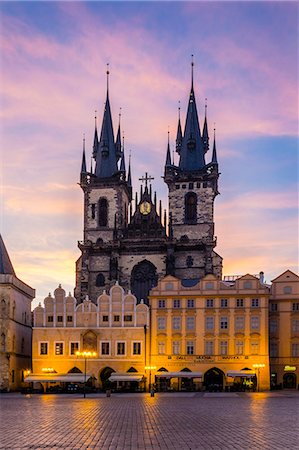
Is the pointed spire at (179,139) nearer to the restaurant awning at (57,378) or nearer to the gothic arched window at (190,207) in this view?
the gothic arched window at (190,207)

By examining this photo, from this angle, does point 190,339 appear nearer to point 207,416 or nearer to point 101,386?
point 101,386

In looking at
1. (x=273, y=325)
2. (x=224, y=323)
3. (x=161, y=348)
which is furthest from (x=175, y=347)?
(x=273, y=325)

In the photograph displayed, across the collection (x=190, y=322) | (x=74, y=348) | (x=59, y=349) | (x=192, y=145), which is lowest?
(x=59, y=349)

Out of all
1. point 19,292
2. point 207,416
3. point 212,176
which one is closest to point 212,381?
point 19,292

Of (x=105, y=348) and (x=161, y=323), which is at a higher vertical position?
(x=161, y=323)

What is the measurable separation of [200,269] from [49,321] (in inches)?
986

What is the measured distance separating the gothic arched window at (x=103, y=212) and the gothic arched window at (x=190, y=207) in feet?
38.2

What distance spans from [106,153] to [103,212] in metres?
10.2

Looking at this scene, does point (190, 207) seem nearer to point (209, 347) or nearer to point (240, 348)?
point (209, 347)

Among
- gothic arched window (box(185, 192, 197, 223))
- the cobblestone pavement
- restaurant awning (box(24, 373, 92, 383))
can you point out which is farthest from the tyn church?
the cobblestone pavement

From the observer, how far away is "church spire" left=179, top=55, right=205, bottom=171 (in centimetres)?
10481

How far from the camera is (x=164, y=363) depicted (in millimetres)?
76125

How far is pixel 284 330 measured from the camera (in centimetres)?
7694

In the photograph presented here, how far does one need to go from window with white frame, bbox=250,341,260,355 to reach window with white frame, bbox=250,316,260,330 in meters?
1.56
